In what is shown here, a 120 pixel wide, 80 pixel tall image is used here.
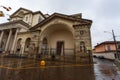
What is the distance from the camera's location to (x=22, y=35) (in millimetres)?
25578

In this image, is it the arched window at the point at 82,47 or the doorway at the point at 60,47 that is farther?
the doorway at the point at 60,47

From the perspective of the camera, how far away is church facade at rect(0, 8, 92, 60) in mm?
16906

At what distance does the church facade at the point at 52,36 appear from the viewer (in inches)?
666

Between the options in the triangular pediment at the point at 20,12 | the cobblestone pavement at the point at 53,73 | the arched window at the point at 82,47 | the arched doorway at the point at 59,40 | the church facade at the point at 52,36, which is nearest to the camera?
the cobblestone pavement at the point at 53,73

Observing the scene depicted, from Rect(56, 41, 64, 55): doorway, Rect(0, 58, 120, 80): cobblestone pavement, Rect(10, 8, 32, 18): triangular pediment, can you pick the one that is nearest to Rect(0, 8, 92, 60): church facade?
Rect(56, 41, 64, 55): doorway

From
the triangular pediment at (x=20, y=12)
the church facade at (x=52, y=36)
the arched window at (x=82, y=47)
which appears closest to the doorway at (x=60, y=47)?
the church facade at (x=52, y=36)

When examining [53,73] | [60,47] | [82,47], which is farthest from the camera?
[60,47]

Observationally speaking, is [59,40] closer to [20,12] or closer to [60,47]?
[60,47]

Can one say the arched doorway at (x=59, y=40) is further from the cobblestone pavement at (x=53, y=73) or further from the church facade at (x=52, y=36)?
the cobblestone pavement at (x=53, y=73)

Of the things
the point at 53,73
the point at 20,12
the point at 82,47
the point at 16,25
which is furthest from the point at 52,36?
the point at 53,73

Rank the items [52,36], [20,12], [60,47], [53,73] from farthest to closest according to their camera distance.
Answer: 1. [20,12]
2. [52,36]
3. [60,47]
4. [53,73]

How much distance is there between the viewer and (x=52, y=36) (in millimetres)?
25094

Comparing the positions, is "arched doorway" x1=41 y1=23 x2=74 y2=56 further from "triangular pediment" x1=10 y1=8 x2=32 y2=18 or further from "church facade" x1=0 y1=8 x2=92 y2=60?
"triangular pediment" x1=10 y1=8 x2=32 y2=18

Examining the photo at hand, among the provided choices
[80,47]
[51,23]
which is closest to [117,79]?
[80,47]
